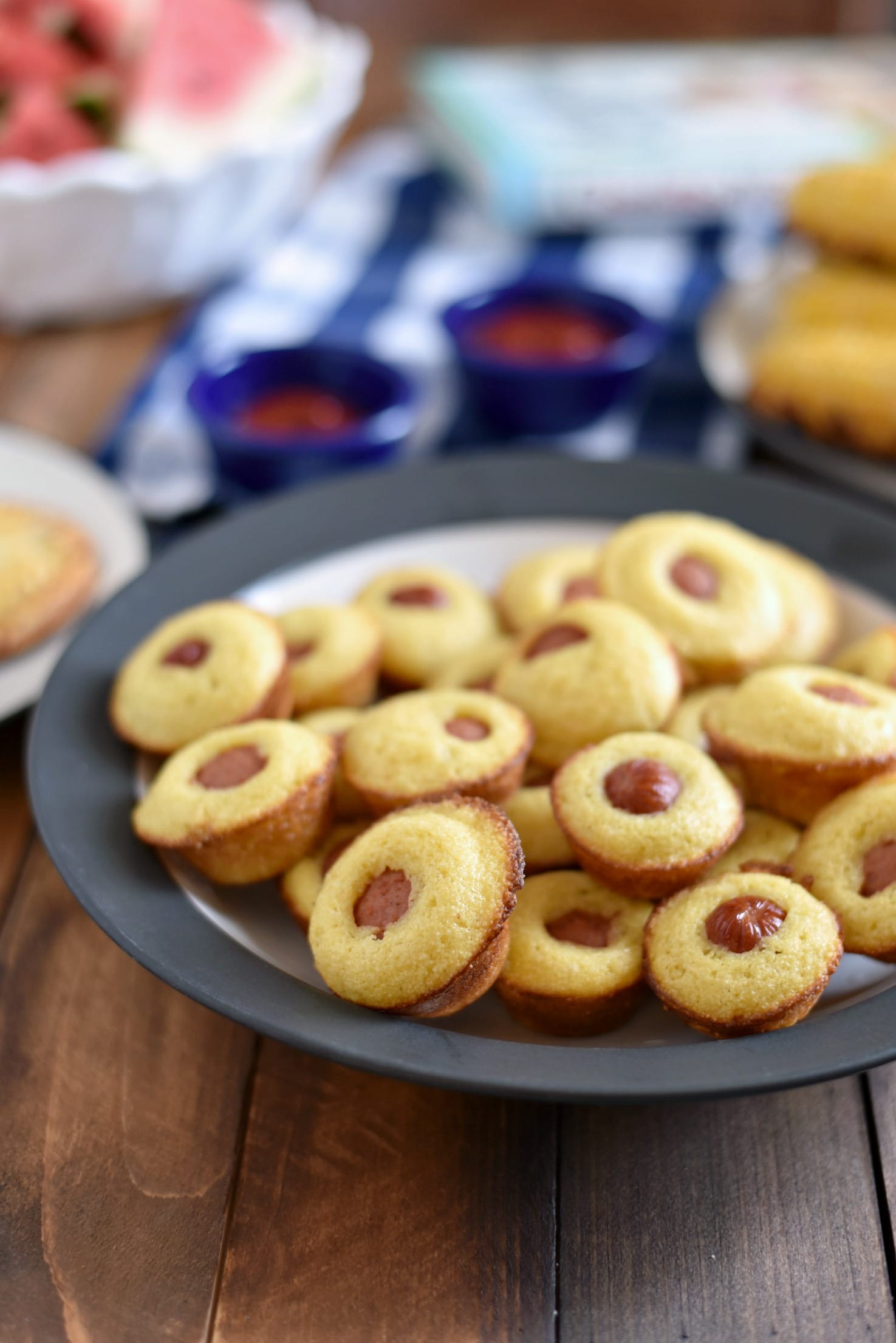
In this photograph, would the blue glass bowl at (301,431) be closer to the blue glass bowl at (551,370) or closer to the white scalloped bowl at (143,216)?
the blue glass bowl at (551,370)

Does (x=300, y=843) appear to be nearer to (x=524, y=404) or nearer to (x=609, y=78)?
(x=524, y=404)

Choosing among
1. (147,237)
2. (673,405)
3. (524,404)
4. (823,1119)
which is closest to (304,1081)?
(823,1119)

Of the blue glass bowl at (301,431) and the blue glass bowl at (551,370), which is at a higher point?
the blue glass bowl at (301,431)

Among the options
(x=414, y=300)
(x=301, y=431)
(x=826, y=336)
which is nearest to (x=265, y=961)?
(x=301, y=431)

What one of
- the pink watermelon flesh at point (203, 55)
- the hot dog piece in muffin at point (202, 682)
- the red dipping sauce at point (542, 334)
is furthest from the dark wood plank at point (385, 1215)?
the pink watermelon flesh at point (203, 55)

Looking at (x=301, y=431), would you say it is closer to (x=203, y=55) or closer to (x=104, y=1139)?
(x=203, y=55)
